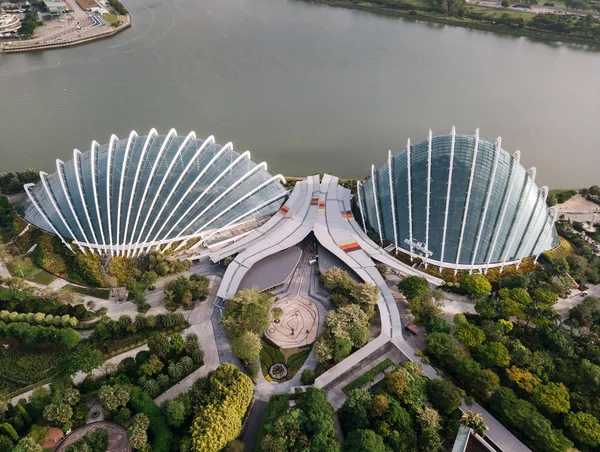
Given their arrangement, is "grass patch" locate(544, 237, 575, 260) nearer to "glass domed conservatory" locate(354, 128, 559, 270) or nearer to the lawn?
"glass domed conservatory" locate(354, 128, 559, 270)

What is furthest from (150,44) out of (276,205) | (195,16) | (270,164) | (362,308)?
(362,308)

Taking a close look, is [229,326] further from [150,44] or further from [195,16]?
[195,16]

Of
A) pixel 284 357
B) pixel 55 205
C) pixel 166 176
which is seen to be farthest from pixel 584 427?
pixel 55 205

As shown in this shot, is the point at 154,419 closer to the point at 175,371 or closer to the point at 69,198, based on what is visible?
the point at 175,371

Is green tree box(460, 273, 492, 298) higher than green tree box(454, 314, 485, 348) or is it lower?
higher

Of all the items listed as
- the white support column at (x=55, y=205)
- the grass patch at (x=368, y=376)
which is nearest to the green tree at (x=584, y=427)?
the grass patch at (x=368, y=376)

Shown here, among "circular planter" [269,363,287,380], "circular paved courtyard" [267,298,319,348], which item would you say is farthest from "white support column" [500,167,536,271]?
"circular planter" [269,363,287,380]

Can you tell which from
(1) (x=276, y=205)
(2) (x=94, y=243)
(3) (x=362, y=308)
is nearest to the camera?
(3) (x=362, y=308)
